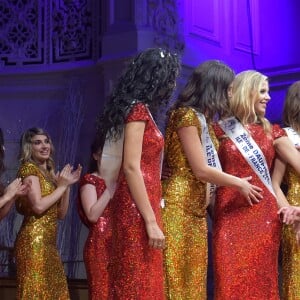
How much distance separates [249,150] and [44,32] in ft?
12.3

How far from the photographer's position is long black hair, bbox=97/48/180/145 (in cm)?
290

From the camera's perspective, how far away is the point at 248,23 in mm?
6957

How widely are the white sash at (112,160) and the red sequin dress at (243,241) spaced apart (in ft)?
2.15

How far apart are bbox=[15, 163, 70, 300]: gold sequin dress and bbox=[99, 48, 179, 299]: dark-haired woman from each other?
127 centimetres

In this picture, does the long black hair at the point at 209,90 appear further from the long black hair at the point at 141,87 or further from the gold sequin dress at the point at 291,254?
the gold sequin dress at the point at 291,254

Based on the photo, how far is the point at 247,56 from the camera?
22.6 feet

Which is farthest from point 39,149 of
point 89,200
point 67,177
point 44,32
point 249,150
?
point 44,32

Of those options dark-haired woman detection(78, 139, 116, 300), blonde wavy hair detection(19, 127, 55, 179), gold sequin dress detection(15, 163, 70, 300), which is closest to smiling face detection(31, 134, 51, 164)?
blonde wavy hair detection(19, 127, 55, 179)

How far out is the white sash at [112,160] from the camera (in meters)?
2.90

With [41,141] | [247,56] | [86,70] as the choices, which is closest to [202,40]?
[247,56]

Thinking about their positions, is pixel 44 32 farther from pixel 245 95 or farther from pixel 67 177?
pixel 245 95

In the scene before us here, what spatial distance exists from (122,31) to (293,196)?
2.78m

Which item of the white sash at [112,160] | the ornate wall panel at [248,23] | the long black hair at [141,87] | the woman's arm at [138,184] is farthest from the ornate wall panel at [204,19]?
the woman's arm at [138,184]

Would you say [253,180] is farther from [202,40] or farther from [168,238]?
[202,40]
